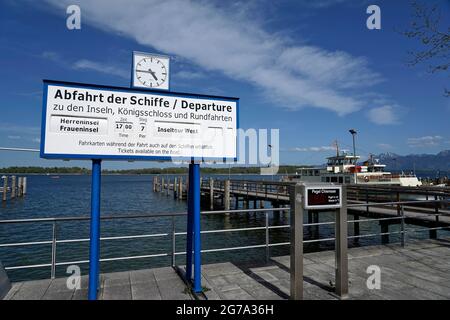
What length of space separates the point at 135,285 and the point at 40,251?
1175cm

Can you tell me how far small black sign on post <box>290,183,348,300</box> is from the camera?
147 inches

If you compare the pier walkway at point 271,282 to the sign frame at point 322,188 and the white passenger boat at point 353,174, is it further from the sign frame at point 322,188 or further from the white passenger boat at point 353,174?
the white passenger boat at point 353,174

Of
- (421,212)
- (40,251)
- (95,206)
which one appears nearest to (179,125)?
(95,206)

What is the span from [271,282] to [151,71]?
3.69 m

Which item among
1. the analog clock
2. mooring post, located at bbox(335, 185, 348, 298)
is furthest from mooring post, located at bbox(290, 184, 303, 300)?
the analog clock

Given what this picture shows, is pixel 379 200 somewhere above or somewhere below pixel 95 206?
below

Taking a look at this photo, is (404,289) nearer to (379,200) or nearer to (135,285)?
(135,285)

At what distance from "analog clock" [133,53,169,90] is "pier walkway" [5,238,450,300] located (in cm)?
296

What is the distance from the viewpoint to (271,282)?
436 cm

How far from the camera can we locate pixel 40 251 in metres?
13.1

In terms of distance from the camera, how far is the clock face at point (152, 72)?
157 inches

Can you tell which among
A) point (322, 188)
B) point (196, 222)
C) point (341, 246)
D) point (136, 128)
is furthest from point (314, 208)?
point (136, 128)

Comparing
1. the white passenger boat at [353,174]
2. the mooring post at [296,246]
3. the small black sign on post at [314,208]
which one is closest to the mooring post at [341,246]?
the small black sign on post at [314,208]

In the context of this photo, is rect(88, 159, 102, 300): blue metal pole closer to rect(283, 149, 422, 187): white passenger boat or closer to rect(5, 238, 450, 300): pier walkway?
rect(5, 238, 450, 300): pier walkway
